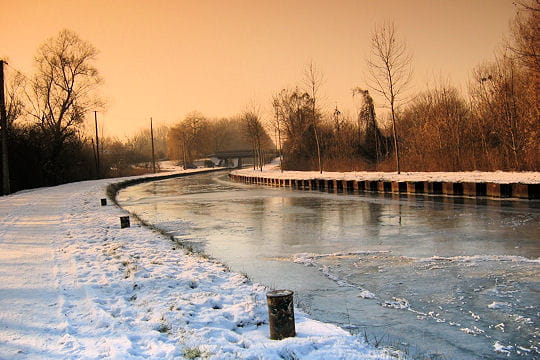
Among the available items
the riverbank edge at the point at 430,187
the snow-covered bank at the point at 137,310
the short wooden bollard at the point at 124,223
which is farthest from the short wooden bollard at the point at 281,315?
the riverbank edge at the point at 430,187

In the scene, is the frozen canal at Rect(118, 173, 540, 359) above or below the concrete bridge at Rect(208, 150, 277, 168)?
below

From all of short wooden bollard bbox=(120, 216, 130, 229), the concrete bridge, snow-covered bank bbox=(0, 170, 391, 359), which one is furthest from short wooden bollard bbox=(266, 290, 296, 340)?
the concrete bridge

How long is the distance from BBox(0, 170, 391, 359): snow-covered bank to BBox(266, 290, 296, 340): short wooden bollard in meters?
0.11

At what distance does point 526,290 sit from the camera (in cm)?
556

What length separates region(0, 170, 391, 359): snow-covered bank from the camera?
12.8 feet

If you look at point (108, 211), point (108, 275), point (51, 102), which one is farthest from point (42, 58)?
point (108, 275)

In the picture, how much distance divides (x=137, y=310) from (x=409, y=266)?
4.08 m

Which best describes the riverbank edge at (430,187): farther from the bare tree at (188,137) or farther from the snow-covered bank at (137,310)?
the bare tree at (188,137)

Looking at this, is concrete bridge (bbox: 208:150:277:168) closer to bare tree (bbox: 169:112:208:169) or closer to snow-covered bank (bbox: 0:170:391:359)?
bare tree (bbox: 169:112:208:169)

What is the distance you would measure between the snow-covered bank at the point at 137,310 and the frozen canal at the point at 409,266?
67cm

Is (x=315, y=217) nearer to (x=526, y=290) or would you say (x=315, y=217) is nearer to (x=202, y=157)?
(x=526, y=290)

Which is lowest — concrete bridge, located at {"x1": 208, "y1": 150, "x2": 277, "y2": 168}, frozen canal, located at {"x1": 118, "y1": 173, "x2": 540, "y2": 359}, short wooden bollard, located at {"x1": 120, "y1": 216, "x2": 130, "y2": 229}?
frozen canal, located at {"x1": 118, "y1": 173, "x2": 540, "y2": 359}

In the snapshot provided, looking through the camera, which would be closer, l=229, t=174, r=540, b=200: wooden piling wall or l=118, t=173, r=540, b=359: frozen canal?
l=118, t=173, r=540, b=359: frozen canal

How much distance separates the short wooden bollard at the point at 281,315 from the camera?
161 inches
